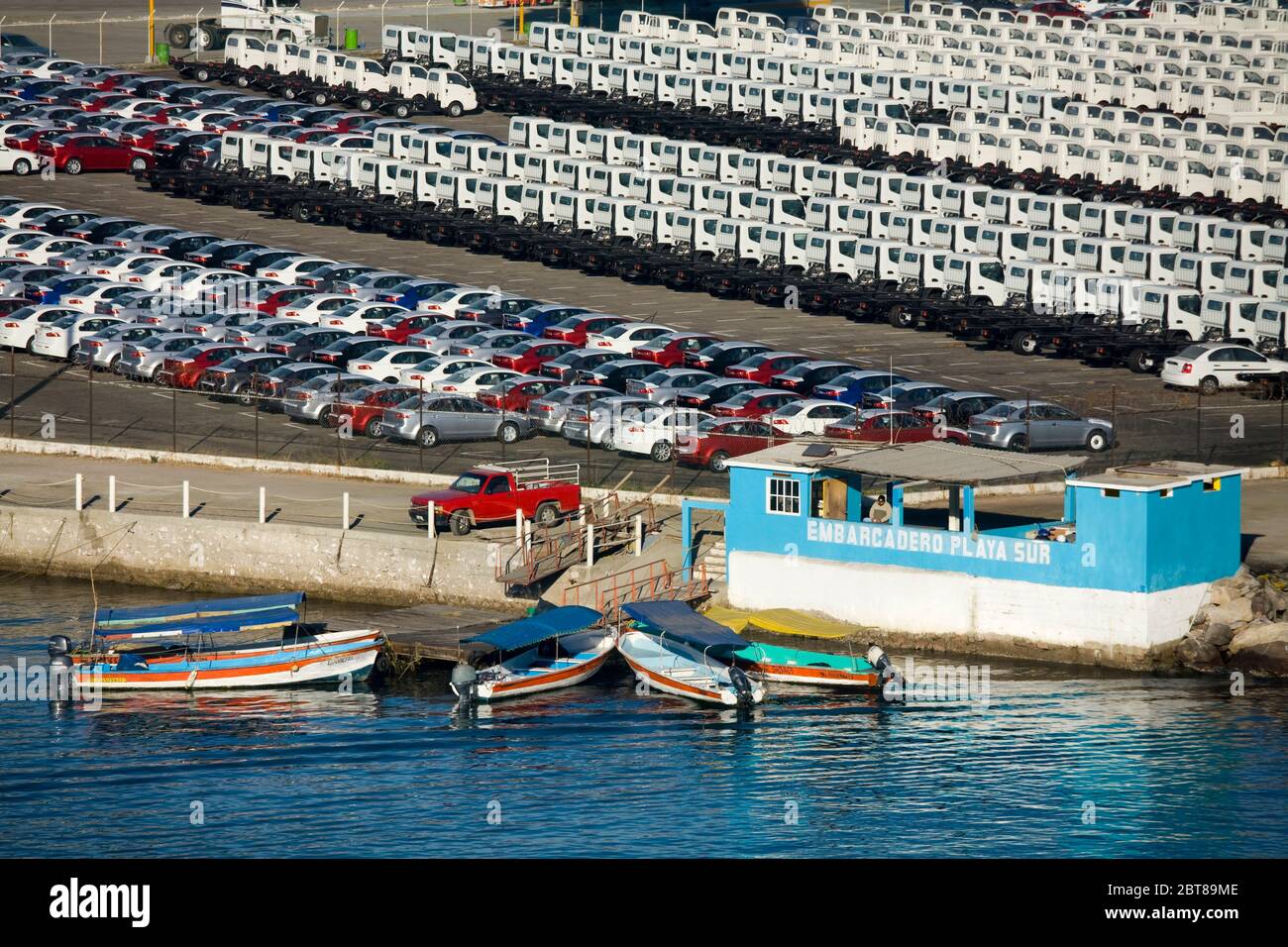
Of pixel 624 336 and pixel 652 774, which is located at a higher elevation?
pixel 624 336

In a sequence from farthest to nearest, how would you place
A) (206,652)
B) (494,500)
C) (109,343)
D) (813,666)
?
(109,343), (494,500), (206,652), (813,666)

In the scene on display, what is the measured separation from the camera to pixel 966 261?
7819cm

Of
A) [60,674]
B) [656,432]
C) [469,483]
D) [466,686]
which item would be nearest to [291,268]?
[656,432]

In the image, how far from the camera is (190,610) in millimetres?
51312

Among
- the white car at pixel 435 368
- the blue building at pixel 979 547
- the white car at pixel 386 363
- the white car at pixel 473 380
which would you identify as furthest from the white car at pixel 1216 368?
the white car at pixel 386 363

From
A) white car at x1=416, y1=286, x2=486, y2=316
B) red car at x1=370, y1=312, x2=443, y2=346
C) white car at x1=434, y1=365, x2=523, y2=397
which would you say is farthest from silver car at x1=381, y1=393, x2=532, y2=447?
white car at x1=416, y1=286, x2=486, y2=316

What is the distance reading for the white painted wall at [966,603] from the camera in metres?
50.1

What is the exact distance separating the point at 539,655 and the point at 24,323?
27.9 metres

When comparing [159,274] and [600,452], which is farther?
[159,274]

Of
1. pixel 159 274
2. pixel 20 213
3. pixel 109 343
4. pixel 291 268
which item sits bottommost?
pixel 109 343

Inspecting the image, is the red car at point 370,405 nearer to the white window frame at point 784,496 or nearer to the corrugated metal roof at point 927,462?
the corrugated metal roof at point 927,462

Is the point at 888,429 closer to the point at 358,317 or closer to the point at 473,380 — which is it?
the point at 473,380
